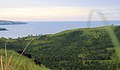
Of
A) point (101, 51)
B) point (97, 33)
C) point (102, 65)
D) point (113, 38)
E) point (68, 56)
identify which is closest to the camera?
point (113, 38)

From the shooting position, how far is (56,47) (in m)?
192

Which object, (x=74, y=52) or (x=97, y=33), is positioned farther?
(x=97, y=33)

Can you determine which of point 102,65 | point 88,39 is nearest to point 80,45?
point 88,39

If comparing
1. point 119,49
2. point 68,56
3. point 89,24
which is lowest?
point 68,56

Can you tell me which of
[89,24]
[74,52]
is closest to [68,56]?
[74,52]

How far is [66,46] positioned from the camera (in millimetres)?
195375

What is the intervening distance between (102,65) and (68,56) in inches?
1391

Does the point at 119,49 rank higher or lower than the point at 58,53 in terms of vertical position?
higher

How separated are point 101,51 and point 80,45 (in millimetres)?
20272

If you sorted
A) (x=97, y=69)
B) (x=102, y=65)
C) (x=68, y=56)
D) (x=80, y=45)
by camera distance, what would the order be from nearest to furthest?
1. (x=97, y=69)
2. (x=102, y=65)
3. (x=68, y=56)
4. (x=80, y=45)

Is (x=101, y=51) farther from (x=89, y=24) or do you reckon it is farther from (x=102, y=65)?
(x=89, y=24)

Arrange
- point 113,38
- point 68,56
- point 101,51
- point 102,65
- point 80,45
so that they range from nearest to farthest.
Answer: point 113,38, point 102,65, point 68,56, point 101,51, point 80,45

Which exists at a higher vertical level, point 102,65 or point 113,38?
point 113,38

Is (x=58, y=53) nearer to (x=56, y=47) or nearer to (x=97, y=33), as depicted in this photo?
(x=56, y=47)
